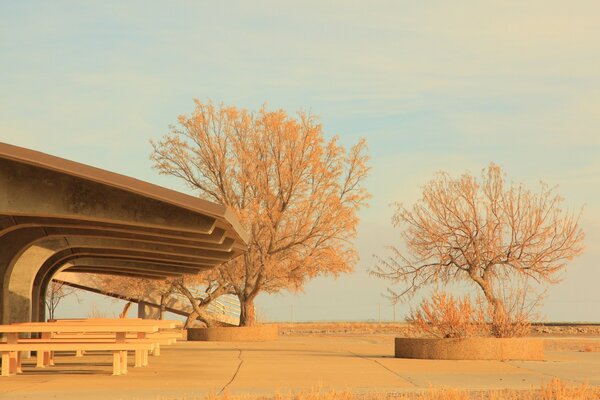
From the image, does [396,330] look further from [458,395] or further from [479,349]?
[458,395]

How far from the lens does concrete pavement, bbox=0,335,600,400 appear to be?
12.5 m

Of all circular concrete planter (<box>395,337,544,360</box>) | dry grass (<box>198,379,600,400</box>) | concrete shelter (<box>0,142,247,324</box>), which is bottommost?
dry grass (<box>198,379,600,400</box>)

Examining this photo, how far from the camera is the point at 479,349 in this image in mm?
18672

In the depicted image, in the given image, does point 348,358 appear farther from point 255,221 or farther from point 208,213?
point 255,221

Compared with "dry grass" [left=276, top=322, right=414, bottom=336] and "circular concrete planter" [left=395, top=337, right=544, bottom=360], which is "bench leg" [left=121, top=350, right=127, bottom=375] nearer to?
"circular concrete planter" [left=395, top=337, right=544, bottom=360]

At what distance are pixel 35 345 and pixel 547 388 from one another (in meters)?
7.75

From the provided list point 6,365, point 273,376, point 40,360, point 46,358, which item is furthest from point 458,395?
point 46,358

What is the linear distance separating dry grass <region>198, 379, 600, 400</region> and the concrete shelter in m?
3.76

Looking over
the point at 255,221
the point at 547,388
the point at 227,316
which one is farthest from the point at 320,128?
the point at 547,388

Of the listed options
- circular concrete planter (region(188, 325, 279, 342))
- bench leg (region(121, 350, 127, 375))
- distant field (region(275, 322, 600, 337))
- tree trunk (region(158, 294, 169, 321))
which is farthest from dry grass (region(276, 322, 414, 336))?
bench leg (region(121, 350, 127, 375))

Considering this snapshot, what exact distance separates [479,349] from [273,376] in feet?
18.0

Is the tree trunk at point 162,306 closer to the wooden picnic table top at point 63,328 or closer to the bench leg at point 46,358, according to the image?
the bench leg at point 46,358

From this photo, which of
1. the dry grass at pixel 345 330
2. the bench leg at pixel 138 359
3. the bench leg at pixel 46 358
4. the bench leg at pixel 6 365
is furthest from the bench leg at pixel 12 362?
the dry grass at pixel 345 330

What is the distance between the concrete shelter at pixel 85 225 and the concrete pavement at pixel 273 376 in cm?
228
